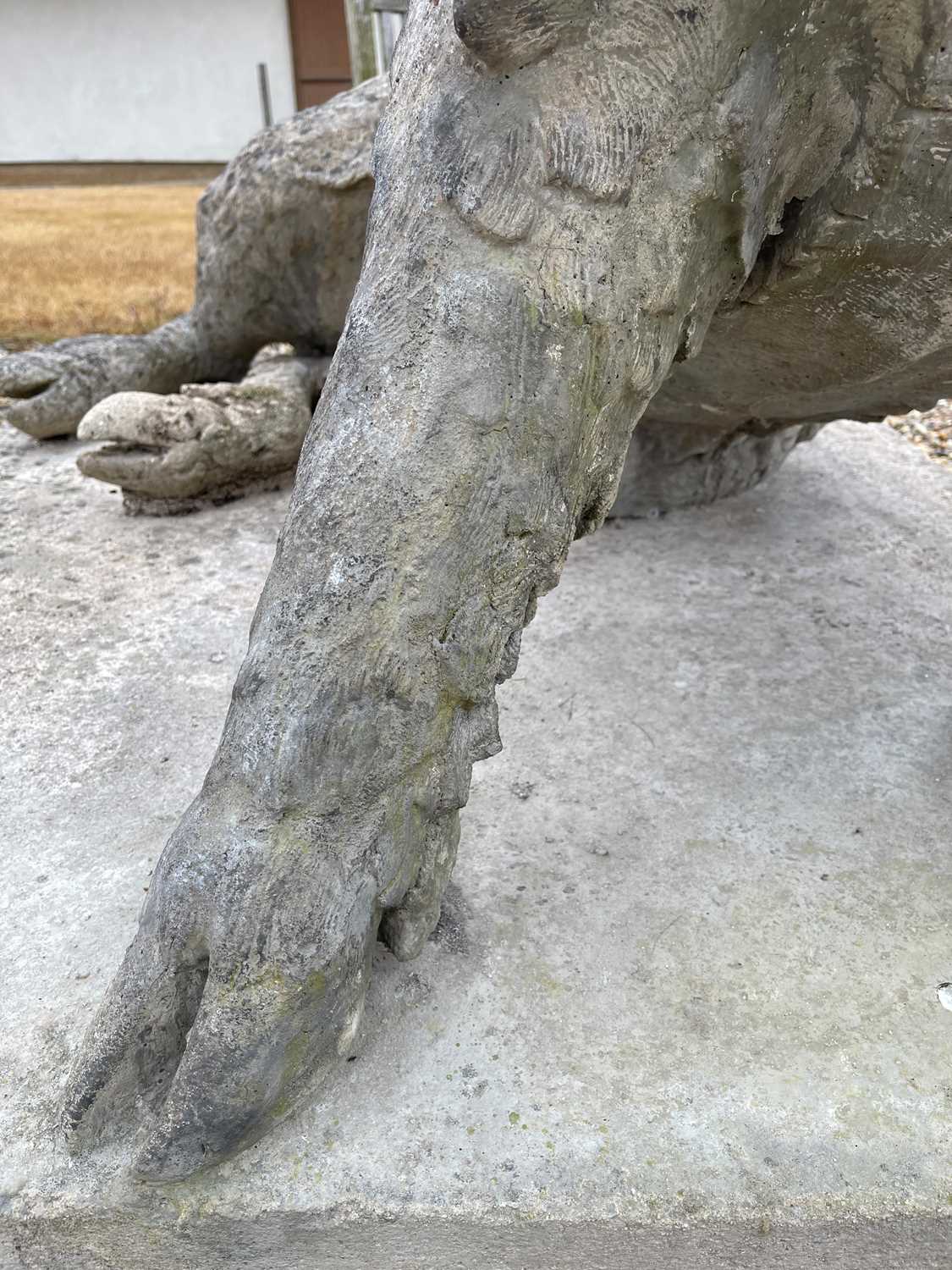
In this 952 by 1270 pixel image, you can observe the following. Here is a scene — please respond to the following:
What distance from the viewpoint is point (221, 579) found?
63.8 inches

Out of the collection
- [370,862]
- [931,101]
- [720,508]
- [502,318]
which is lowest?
[720,508]

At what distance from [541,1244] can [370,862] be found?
0.28 metres

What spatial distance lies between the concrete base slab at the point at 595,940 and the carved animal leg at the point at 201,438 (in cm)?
16

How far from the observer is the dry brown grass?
110 inches

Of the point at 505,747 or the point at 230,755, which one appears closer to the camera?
the point at 230,755

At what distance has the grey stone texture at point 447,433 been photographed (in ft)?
2.30

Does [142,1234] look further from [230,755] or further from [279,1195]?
[230,755]

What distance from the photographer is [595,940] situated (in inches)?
37.9

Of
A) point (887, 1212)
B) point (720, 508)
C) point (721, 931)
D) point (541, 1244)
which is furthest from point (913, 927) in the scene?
point (720, 508)

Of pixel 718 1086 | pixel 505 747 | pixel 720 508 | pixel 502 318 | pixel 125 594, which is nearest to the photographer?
pixel 502 318

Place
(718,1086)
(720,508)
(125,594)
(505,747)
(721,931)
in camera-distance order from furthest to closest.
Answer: (720,508) → (125,594) → (505,747) → (721,931) → (718,1086)

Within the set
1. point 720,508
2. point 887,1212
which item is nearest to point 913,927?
point 887,1212

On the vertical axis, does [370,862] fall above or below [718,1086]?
above

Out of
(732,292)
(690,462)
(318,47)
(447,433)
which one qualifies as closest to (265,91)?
(318,47)
